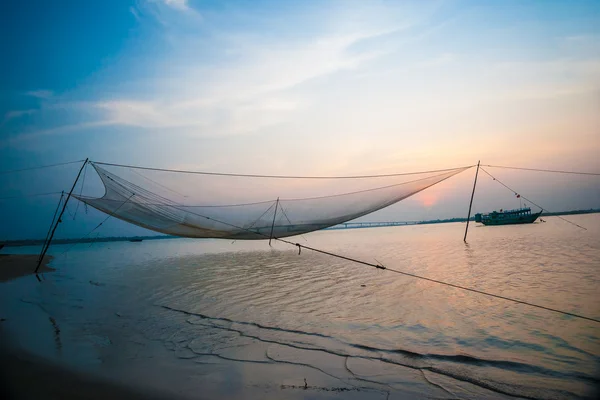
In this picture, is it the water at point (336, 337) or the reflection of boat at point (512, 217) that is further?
the reflection of boat at point (512, 217)

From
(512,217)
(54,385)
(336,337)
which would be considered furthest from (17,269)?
(512,217)

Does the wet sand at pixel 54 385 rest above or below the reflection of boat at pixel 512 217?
below

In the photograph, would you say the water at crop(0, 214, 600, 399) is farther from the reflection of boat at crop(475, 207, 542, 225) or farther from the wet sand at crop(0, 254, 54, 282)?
the reflection of boat at crop(475, 207, 542, 225)

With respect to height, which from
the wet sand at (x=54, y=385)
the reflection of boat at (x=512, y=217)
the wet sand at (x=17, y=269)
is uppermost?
the reflection of boat at (x=512, y=217)

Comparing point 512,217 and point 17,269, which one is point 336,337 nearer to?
point 17,269

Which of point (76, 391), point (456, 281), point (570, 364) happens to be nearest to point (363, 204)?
point (456, 281)

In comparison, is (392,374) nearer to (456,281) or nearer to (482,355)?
(482,355)

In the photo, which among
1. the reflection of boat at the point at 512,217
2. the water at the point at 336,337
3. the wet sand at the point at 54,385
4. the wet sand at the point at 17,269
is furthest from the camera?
the reflection of boat at the point at 512,217

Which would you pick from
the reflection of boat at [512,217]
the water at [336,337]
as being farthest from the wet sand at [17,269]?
the reflection of boat at [512,217]

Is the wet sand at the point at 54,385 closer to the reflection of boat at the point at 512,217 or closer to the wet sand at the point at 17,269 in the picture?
the wet sand at the point at 17,269

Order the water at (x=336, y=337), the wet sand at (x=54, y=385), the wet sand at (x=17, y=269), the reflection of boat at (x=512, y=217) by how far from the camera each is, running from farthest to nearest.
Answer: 1. the reflection of boat at (x=512, y=217)
2. the wet sand at (x=17, y=269)
3. the water at (x=336, y=337)
4. the wet sand at (x=54, y=385)

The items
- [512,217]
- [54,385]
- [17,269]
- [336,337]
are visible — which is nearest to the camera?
[54,385]

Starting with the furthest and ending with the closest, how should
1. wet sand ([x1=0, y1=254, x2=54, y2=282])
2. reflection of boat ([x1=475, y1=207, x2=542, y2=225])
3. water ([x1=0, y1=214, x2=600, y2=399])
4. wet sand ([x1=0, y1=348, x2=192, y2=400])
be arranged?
reflection of boat ([x1=475, y1=207, x2=542, y2=225]) → wet sand ([x1=0, y1=254, x2=54, y2=282]) → water ([x1=0, y1=214, x2=600, y2=399]) → wet sand ([x1=0, y1=348, x2=192, y2=400])

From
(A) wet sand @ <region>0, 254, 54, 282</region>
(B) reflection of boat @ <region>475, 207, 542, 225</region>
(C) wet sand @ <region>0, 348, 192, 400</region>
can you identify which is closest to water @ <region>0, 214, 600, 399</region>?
(C) wet sand @ <region>0, 348, 192, 400</region>
